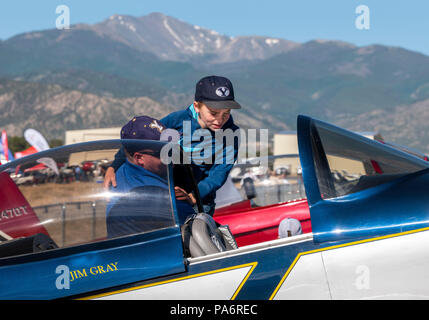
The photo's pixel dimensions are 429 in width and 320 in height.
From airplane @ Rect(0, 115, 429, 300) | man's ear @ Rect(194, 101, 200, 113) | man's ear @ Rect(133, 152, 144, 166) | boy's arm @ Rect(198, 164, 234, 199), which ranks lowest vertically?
airplane @ Rect(0, 115, 429, 300)

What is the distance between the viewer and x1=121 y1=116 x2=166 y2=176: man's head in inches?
111

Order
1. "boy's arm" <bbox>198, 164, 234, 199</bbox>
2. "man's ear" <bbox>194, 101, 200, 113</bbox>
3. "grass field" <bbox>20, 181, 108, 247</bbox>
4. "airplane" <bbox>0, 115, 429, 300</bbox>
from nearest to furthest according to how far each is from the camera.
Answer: "airplane" <bbox>0, 115, 429, 300</bbox> → "grass field" <bbox>20, 181, 108, 247</bbox> → "boy's arm" <bbox>198, 164, 234, 199</bbox> → "man's ear" <bbox>194, 101, 200, 113</bbox>

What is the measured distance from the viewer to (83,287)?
2.39 m

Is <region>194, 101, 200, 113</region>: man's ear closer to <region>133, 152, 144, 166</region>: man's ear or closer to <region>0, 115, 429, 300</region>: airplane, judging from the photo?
<region>133, 152, 144, 166</region>: man's ear

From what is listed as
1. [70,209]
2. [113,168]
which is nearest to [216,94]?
[113,168]

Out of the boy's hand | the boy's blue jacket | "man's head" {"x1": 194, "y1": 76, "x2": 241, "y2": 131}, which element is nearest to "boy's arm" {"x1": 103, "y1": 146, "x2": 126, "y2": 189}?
the boy's hand

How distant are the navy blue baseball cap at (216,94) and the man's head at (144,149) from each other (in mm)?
411

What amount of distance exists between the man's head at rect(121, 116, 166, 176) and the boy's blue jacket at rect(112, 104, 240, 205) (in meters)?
0.37

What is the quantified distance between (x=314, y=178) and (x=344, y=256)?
464 millimetres

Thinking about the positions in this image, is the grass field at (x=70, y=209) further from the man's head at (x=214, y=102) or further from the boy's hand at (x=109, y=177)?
the man's head at (x=214, y=102)

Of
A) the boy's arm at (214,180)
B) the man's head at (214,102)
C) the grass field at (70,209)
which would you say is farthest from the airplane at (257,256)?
the man's head at (214,102)

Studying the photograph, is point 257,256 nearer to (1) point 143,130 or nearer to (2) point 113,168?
(2) point 113,168
